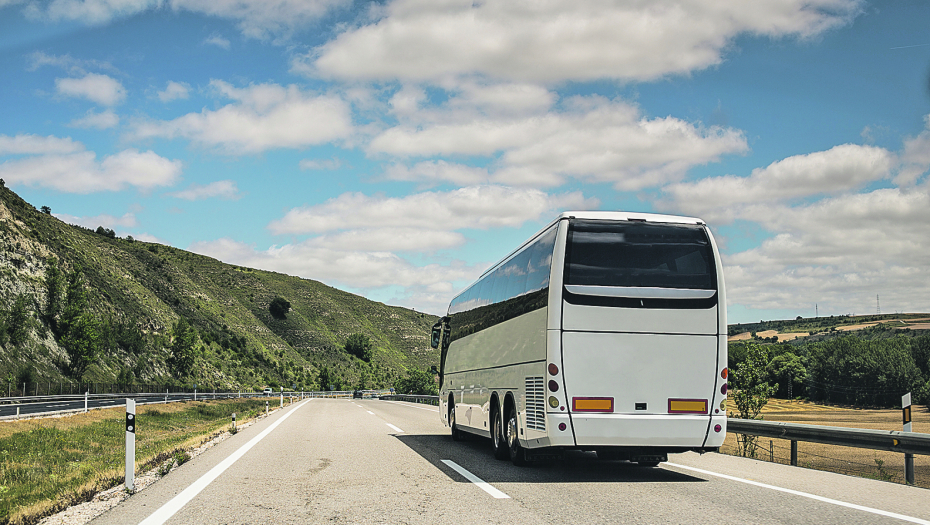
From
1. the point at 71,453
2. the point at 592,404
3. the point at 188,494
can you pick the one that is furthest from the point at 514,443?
the point at 71,453

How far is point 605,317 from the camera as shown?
1048 cm

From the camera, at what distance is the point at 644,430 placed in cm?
1038

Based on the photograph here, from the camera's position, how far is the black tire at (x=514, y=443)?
470 inches

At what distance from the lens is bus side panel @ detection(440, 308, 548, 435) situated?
36.4 ft

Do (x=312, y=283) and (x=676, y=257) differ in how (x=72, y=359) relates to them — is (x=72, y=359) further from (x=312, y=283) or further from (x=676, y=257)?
(x=312, y=283)

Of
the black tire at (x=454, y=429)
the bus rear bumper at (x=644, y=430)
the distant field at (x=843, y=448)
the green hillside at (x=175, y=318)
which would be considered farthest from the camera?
the green hillside at (x=175, y=318)

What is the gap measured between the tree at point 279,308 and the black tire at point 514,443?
13372cm

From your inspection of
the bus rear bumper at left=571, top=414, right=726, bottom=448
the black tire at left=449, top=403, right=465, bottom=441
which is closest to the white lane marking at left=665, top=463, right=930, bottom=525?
the bus rear bumper at left=571, top=414, right=726, bottom=448

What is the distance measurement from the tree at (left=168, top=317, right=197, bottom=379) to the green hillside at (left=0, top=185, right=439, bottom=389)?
0.42 meters

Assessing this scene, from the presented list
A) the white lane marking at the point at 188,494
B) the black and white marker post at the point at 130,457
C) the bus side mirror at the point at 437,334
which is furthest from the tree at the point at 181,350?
the black and white marker post at the point at 130,457

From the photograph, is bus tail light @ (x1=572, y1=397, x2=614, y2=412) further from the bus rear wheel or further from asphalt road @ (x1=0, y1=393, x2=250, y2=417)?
asphalt road @ (x1=0, y1=393, x2=250, y2=417)

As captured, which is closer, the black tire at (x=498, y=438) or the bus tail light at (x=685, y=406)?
the bus tail light at (x=685, y=406)

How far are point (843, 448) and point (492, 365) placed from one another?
31.0 metres

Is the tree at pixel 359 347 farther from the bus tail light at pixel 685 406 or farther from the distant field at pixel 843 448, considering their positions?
the bus tail light at pixel 685 406
